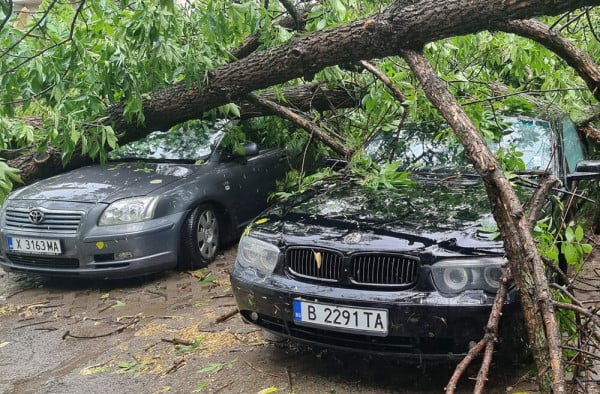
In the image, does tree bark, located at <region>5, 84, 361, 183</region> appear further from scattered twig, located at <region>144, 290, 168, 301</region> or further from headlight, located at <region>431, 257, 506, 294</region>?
headlight, located at <region>431, 257, 506, 294</region>

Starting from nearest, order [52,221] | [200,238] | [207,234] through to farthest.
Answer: [52,221]
[200,238]
[207,234]

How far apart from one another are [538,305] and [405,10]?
1.97 metres

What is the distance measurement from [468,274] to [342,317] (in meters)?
0.68

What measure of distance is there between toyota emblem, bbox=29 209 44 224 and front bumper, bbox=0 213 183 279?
0.39 ft

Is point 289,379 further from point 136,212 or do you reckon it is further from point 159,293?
point 136,212

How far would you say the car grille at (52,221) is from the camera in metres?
5.22

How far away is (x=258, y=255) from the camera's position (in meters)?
3.57

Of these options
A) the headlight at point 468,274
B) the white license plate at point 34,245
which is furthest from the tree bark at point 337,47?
the headlight at point 468,274

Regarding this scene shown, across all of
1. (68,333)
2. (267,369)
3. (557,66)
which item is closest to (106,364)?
(68,333)

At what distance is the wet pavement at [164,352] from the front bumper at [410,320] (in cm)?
30

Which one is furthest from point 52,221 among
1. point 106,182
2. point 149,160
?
point 149,160

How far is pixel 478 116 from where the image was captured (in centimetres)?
420

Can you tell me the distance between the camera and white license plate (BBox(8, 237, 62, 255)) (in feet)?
17.1

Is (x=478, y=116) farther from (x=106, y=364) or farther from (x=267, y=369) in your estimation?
(x=106, y=364)
